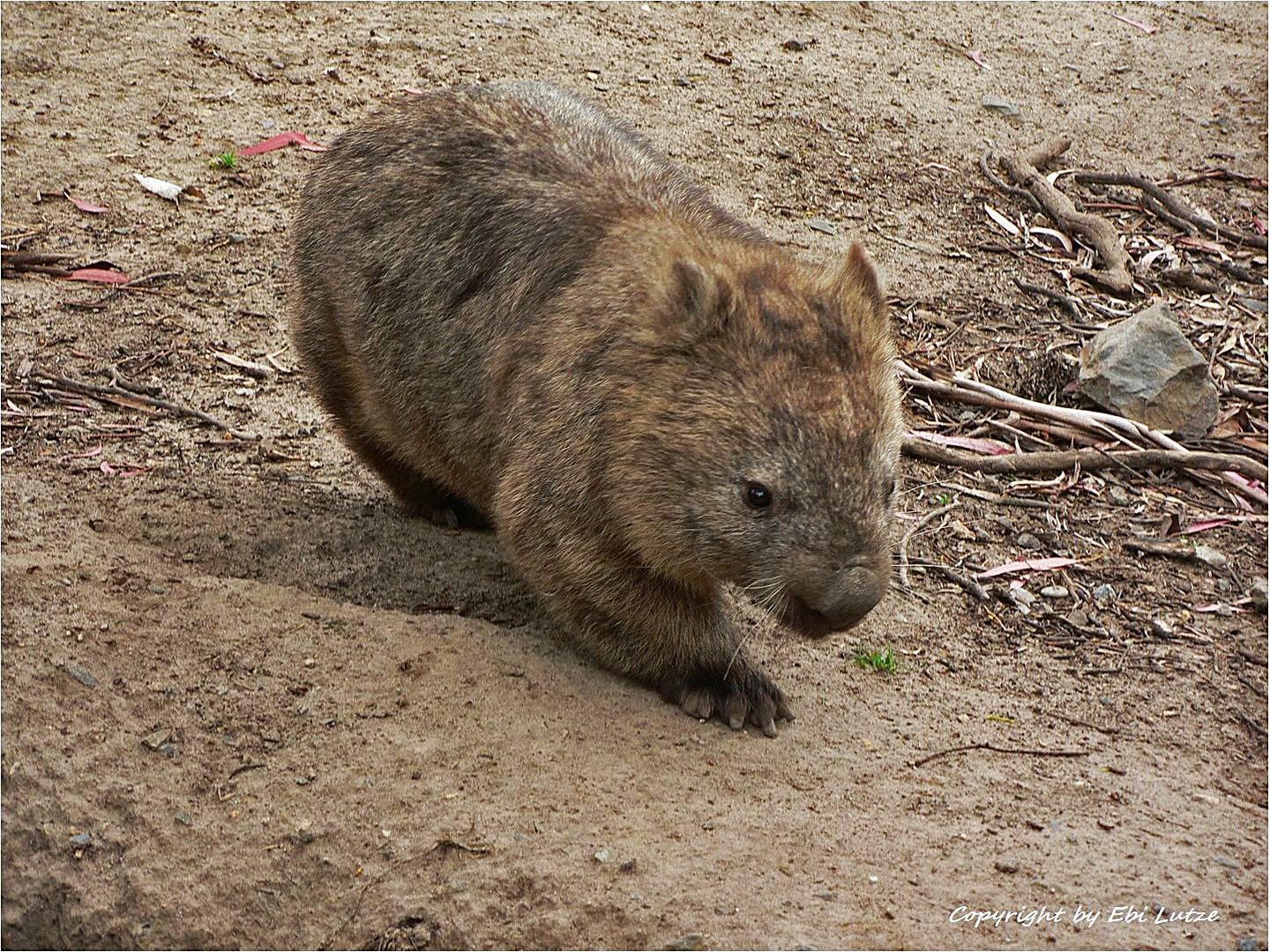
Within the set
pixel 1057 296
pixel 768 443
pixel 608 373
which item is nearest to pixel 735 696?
pixel 768 443

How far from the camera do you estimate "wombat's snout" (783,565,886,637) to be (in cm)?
355

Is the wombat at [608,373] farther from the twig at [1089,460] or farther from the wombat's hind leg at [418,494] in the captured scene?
the twig at [1089,460]

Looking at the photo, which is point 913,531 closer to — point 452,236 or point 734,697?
point 734,697

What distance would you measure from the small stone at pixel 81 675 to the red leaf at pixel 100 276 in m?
3.12

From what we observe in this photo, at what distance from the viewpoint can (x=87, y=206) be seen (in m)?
7.09

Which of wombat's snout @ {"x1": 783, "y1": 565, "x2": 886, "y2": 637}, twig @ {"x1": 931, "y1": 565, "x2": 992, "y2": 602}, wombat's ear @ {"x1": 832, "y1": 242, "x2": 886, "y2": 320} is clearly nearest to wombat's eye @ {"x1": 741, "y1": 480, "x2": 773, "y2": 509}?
wombat's snout @ {"x1": 783, "y1": 565, "x2": 886, "y2": 637}

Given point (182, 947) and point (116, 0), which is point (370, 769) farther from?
point (116, 0)

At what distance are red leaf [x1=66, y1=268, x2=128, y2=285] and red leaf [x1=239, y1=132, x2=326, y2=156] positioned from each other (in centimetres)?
139

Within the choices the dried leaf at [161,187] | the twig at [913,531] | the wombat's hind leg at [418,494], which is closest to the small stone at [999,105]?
the twig at [913,531]

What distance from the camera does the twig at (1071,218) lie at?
7.34 metres

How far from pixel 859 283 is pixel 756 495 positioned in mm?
821

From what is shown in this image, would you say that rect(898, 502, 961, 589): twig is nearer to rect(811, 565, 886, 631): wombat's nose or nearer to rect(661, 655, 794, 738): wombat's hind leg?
rect(661, 655, 794, 738): wombat's hind leg

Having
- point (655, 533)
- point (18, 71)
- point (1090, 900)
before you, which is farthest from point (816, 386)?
point (18, 71)

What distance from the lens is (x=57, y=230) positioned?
271 inches
